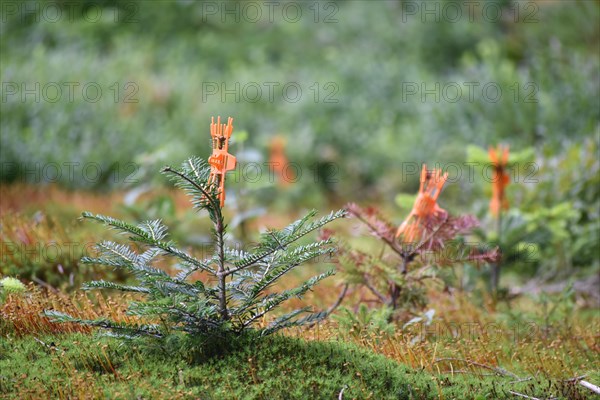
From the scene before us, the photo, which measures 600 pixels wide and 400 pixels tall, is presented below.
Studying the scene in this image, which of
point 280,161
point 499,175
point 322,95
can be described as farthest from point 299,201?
point 499,175

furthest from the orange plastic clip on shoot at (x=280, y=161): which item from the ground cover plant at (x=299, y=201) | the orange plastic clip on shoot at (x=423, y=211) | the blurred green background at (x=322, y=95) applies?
the orange plastic clip on shoot at (x=423, y=211)

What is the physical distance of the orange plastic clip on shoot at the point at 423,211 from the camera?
3447 mm

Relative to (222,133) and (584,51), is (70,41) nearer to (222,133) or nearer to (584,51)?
(584,51)

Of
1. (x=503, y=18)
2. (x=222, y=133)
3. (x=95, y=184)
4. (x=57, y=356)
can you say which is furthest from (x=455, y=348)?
(x=503, y=18)

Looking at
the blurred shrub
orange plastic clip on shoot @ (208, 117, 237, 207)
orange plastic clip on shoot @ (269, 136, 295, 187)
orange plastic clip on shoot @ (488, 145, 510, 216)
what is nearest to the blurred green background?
the blurred shrub

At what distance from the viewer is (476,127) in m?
7.76

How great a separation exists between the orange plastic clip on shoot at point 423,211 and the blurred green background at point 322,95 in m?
1.35

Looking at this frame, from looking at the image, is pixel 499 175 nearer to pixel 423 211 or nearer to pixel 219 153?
pixel 423 211

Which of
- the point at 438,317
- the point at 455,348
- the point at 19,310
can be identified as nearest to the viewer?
the point at 19,310

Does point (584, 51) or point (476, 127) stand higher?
point (584, 51)

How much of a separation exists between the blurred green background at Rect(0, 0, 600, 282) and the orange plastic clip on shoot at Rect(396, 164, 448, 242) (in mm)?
1347

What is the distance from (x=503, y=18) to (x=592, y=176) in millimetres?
7737

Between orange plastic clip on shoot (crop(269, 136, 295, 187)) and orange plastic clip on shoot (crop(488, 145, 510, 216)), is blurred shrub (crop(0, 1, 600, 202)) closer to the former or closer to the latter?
orange plastic clip on shoot (crop(269, 136, 295, 187))

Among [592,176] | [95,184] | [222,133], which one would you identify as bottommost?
[95,184]
